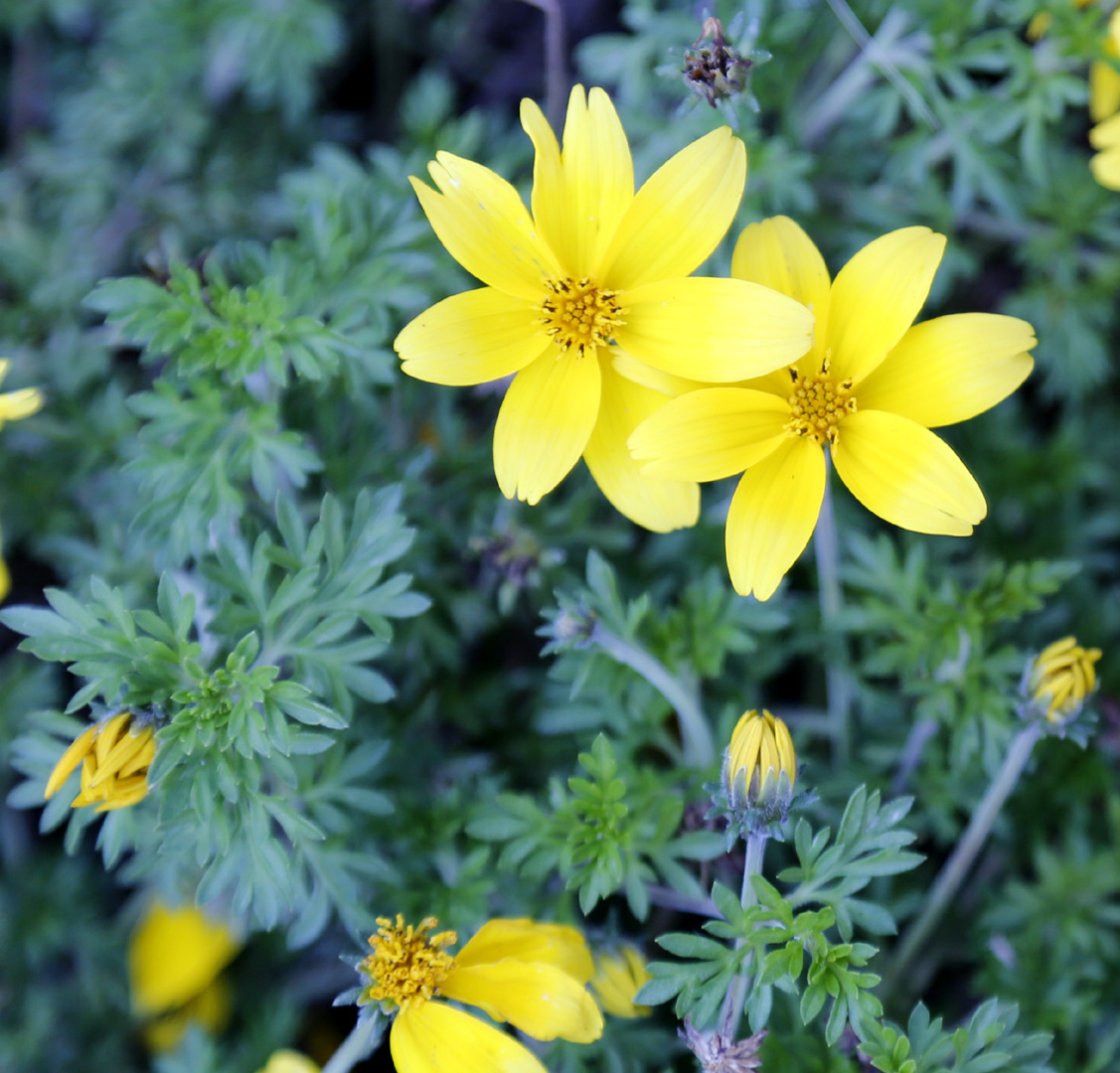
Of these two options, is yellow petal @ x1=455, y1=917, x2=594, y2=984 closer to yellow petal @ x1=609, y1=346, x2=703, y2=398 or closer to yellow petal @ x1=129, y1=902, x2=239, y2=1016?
yellow petal @ x1=609, y1=346, x2=703, y2=398

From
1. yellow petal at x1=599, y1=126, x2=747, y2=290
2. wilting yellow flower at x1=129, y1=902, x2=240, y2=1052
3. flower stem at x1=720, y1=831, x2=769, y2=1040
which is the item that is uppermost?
yellow petal at x1=599, y1=126, x2=747, y2=290

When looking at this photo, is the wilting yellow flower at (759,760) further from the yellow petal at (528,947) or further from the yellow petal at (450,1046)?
the yellow petal at (450,1046)

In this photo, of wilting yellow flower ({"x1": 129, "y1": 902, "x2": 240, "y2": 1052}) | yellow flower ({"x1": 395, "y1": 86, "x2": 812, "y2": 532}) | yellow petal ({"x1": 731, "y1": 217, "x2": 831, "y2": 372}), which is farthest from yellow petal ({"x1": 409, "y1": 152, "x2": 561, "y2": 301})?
wilting yellow flower ({"x1": 129, "y1": 902, "x2": 240, "y2": 1052})

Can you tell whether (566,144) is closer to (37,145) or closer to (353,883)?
(353,883)

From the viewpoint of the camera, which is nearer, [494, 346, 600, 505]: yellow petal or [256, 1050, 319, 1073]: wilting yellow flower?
[494, 346, 600, 505]: yellow petal

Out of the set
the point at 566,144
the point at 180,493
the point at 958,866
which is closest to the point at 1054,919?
the point at 958,866

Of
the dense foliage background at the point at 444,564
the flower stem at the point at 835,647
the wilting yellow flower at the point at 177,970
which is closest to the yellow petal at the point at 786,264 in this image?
the dense foliage background at the point at 444,564

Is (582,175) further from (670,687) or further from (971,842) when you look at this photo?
(971,842)
